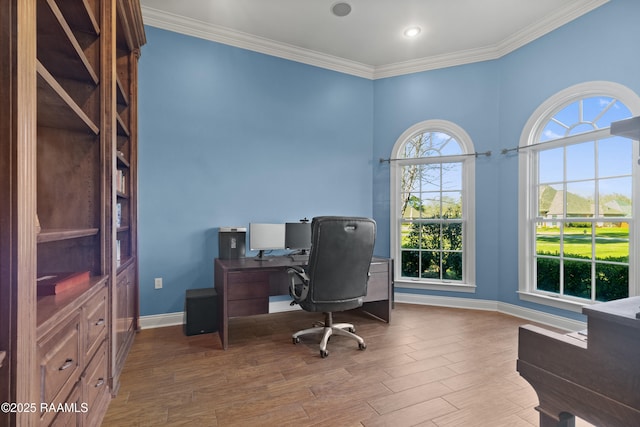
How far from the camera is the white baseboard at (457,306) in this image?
3137 millimetres

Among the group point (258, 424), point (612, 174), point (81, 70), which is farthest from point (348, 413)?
point (612, 174)

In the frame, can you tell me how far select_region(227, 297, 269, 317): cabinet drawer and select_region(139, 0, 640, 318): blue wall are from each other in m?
0.76

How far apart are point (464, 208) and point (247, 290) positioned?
9.38 feet

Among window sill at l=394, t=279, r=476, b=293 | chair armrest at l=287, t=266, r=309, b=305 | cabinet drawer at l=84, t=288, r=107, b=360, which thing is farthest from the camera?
window sill at l=394, t=279, r=476, b=293

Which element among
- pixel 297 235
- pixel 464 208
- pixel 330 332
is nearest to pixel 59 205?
pixel 330 332

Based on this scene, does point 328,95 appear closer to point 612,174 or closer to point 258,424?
point 612,174

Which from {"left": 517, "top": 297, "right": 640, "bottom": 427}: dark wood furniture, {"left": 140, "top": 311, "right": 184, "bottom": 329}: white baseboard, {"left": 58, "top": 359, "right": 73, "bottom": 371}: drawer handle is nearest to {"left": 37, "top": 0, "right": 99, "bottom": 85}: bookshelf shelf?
{"left": 58, "top": 359, "right": 73, "bottom": 371}: drawer handle

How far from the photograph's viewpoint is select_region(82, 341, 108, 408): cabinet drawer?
144 cm

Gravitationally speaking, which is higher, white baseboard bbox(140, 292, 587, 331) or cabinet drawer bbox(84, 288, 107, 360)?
cabinet drawer bbox(84, 288, 107, 360)

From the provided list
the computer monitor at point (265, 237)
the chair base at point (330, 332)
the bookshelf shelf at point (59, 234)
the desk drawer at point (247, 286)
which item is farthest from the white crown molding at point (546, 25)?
the bookshelf shelf at point (59, 234)

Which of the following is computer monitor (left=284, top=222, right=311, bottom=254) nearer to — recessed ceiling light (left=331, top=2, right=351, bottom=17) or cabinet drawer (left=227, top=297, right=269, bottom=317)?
cabinet drawer (left=227, top=297, right=269, bottom=317)

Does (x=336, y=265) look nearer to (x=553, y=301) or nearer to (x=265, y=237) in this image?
(x=265, y=237)

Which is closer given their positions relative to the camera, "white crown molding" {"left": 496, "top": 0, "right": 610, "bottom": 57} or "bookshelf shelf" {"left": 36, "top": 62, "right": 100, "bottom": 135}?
"bookshelf shelf" {"left": 36, "top": 62, "right": 100, "bottom": 135}

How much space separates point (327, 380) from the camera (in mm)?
2170
